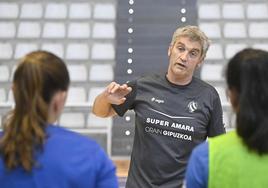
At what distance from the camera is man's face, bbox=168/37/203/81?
5.68 ft

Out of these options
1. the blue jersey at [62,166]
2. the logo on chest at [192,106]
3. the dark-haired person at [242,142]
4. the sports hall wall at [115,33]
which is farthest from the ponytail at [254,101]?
the sports hall wall at [115,33]

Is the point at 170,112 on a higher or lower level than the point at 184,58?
lower

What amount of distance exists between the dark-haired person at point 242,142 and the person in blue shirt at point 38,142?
0.26 m

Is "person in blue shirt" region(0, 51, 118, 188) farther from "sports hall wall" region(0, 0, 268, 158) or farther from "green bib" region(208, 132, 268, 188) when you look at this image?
"sports hall wall" region(0, 0, 268, 158)

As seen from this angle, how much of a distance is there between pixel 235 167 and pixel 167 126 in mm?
672

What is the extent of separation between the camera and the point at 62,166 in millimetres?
971

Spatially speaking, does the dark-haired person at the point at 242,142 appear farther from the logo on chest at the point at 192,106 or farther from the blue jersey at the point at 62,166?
the logo on chest at the point at 192,106

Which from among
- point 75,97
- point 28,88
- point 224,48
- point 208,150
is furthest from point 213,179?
point 224,48

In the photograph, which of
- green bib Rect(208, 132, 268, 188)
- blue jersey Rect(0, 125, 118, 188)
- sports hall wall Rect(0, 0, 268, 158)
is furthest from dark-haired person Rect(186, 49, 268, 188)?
sports hall wall Rect(0, 0, 268, 158)

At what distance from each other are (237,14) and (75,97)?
2.32 m

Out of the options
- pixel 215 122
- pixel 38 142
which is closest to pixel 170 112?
pixel 215 122

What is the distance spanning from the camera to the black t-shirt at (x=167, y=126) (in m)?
1.64

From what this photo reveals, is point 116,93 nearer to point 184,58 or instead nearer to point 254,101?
point 184,58

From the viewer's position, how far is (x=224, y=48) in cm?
513
